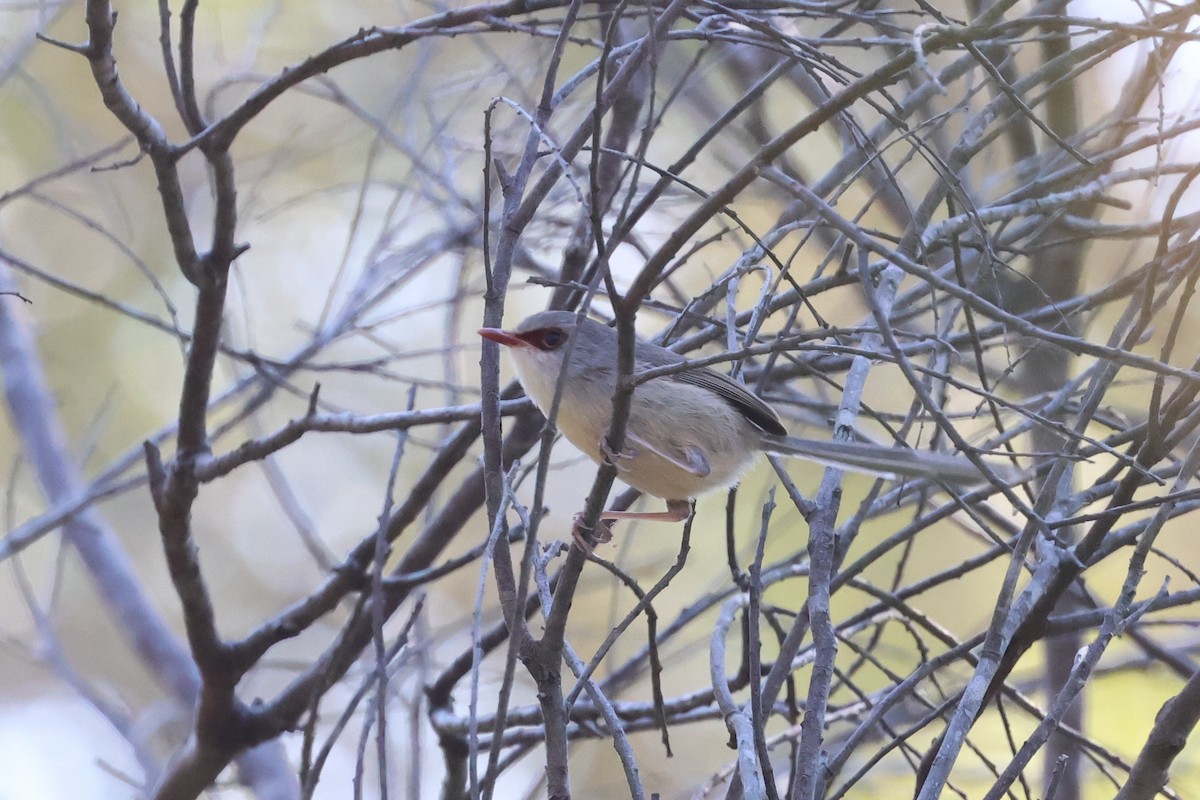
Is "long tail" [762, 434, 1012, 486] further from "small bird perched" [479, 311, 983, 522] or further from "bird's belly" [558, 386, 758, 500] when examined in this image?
"bird's belly" [558, 386, 758, 500]

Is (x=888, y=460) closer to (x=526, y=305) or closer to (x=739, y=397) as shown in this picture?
(x=739, y=397)

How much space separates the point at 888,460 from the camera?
8.35 ft

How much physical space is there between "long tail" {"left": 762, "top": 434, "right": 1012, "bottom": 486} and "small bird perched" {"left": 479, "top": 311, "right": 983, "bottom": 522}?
0.14ft

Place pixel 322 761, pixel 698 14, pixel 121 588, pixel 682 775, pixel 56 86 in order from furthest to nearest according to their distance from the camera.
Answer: pixel 56 86, pixel 682 775, pixel 121 588, pixel 698 14, pixel 322 761

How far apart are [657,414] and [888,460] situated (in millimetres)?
920

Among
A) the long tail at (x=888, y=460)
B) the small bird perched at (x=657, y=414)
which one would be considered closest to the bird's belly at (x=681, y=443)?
the small bird perched at (x=657, y=414)

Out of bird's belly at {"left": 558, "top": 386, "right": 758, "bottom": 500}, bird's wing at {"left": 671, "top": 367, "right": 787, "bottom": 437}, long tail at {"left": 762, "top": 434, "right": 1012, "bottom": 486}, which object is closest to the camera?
long tail at {"left": 762, "top": 434, "right": 1012, "bottom": 486}

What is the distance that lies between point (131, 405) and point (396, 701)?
5.30 m

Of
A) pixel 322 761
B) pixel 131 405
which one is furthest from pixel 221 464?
pixel 131 405

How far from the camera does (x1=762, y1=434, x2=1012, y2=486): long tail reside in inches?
87.7

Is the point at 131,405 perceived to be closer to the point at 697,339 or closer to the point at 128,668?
the point at 128,668

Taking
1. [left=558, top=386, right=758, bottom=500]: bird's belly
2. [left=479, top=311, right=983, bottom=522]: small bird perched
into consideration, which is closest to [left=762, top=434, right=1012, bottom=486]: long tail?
[left=479, top=311, right=983, bottom=522]: small bird perched

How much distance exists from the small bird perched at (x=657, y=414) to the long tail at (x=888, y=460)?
1.7 inches

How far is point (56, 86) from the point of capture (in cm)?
814
